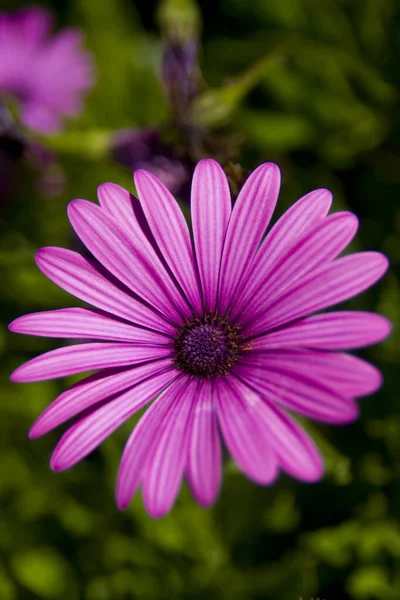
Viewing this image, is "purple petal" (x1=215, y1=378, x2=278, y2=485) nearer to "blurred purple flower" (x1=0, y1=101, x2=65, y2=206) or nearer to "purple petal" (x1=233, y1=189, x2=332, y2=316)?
"purple petal" (x1=233, y1=189, x2=332, y2=316)

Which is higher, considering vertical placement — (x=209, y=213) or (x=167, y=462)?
(x=209, y=213)

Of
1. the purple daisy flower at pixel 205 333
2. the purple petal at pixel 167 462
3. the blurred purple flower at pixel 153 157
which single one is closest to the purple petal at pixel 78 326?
the purple daisy flower at pixel 205 333

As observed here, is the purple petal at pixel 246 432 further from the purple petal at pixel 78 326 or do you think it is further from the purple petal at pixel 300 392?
the purple petal at pixel 78 326

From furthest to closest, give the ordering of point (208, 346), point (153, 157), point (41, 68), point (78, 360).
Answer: point (41, 68)
point (153, 157)
point (208, 346)
point (78, 360)

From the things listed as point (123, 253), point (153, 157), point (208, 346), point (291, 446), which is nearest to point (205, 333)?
point (208, 346)

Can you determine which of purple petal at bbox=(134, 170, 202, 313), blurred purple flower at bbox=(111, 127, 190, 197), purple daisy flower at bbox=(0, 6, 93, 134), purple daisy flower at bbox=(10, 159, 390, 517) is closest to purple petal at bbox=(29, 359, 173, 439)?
purple daisy flower at bbox=(10, 159, 390, 517)

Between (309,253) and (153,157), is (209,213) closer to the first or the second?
(309,253)
